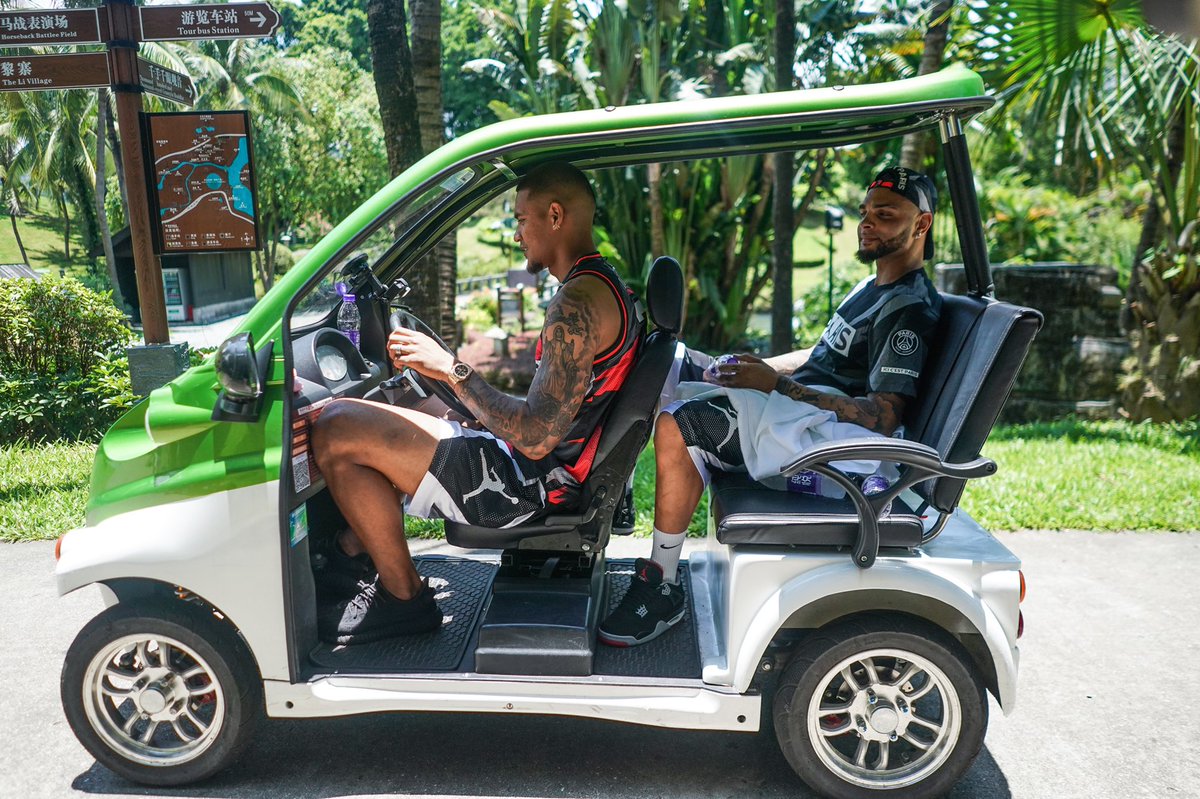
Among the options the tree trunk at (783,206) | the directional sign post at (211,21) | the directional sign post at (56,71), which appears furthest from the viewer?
the tree trunk at (783,206)

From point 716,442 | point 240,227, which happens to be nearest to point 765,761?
point 716,442

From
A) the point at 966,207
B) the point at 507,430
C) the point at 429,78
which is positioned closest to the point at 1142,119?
the point at 966,207

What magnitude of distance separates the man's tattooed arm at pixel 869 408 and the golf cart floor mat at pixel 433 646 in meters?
1.38

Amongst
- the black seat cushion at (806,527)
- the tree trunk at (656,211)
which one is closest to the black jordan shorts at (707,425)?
the black seat cushion at (806,527)

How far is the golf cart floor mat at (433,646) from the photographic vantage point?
2.88 metres

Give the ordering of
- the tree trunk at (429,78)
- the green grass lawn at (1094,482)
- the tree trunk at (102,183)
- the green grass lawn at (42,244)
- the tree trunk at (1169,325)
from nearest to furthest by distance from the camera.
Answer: the green grass lawn at (1094,482), the tree trunk at (429,78), the tree trunk at (1169,325), the green grass lawn at (42,244), the tree trunk at (102,183)

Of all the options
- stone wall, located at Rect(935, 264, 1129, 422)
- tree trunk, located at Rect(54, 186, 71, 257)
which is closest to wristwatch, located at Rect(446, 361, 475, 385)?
stone wall, located at Rect(935, 264, 1129, 422)

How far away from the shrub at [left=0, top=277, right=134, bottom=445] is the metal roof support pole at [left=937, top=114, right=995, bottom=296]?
262 inches

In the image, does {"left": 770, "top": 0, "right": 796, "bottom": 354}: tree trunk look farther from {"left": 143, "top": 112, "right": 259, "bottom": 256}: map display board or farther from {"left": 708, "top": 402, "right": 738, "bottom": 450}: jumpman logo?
{"left": 708, "top": 402, "right": 738, "bottom": 450}: jumpman logo

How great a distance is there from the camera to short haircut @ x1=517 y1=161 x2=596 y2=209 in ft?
9.70

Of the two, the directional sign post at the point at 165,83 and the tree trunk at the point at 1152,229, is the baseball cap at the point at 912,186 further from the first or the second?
the tree trunk at the point at 1152,229

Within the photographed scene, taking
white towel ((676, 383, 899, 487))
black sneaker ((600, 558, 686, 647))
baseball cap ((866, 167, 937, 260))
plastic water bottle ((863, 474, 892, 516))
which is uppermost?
baseball cap ((866, 167, 937, 260))

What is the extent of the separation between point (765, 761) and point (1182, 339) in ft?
22.4

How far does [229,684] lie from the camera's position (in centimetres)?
280
